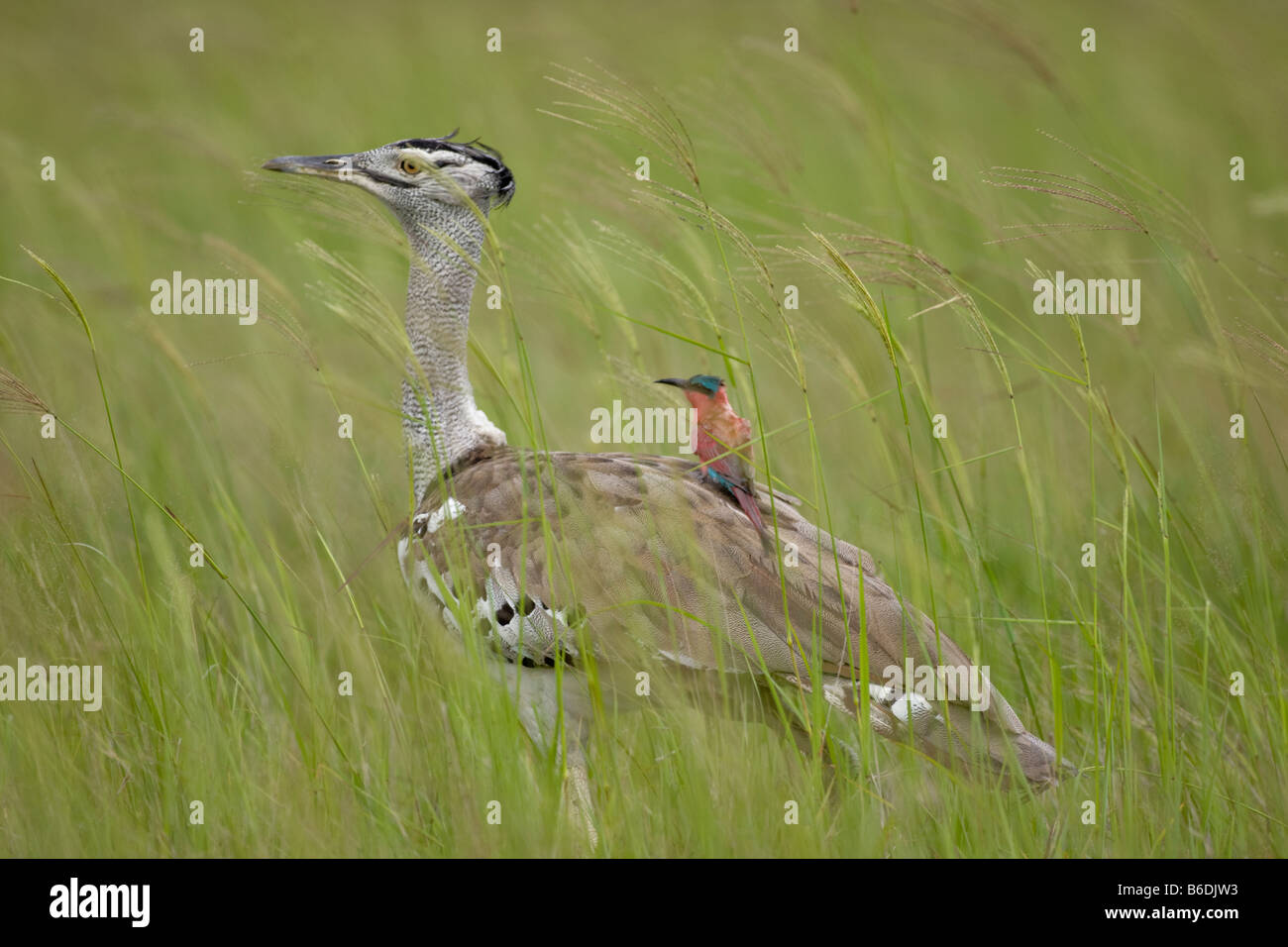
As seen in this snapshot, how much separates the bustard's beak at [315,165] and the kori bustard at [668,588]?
39mm

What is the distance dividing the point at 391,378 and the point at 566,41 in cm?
422

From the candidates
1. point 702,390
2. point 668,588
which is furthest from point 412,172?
point 668,588

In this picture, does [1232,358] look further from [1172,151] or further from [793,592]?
[1172,151]

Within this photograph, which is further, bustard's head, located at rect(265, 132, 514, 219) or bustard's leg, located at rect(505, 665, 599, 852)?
bustard's head, located at rect(265, 132, 514, 219)

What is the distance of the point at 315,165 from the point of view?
12.6ft

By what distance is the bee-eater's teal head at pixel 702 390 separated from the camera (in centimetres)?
298

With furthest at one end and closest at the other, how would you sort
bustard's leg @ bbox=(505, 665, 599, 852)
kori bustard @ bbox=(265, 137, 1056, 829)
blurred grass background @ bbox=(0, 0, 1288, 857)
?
1. bustard's leg @ bbox=(505, 665, 599, 852)
2. kori bustard @ bbox=(265, 137, 1056, 829)
3. blurred grass background @ bbox=(0, 0, 1288, 857)

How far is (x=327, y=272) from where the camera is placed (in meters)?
2.79

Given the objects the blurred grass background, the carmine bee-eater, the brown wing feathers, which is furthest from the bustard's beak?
the carmine bee-eater

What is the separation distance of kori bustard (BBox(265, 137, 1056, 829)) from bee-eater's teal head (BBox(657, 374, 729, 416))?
0.76 feet

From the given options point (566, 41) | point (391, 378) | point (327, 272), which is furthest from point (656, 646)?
point (566, 41)

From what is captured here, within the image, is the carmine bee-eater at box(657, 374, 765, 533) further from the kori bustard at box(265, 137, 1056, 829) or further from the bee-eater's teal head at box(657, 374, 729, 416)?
the kori bustard at box(265, 137, 1056, 829)

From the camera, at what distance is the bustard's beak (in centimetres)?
378

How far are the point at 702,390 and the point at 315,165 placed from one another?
1.57 metres
